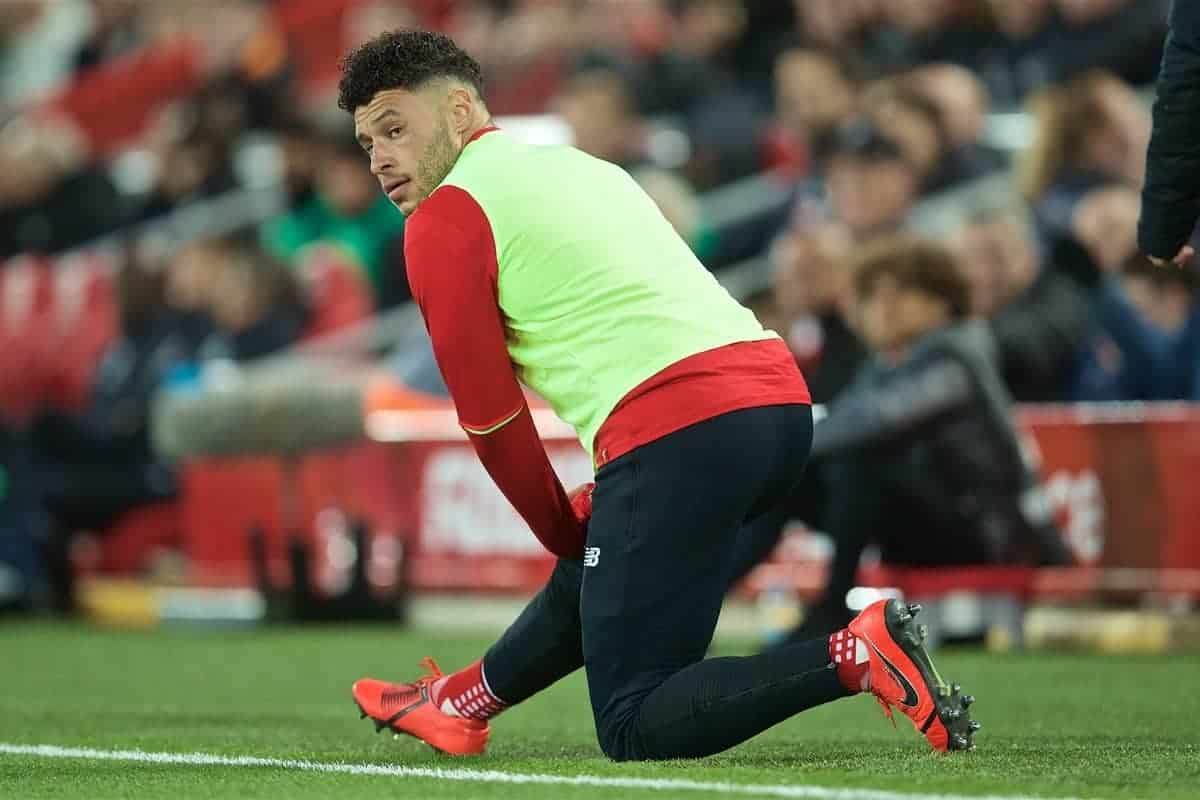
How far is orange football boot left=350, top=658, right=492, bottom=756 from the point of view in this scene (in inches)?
201

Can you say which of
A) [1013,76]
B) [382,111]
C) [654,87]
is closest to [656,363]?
[382,111]

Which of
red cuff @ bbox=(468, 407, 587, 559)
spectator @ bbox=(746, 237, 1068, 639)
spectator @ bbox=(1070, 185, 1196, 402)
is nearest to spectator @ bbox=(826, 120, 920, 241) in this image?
spectator @ bbox=(1070, 185, 1196, 402)

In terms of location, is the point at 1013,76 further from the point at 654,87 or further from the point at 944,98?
the point at 654,87

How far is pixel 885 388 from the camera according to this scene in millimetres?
8312

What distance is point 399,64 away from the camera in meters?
4.65

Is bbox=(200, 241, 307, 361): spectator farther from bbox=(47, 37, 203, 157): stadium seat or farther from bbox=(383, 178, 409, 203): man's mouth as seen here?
bbox=(383, 178, 409, 203): man's mouth

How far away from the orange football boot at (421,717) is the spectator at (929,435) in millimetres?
3136

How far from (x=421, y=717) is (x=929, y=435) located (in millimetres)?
3758

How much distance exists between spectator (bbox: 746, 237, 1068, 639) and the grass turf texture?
A: 0.53 m

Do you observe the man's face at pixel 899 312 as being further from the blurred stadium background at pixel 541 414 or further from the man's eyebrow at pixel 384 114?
the man's eyebrow at pixel 384 114

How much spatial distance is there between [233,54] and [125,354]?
3720 mm

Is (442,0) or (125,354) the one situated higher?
(442,0)

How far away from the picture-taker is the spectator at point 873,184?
10.4 m

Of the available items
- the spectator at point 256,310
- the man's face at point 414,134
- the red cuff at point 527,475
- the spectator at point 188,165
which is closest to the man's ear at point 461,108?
the man's face at point 414,134
